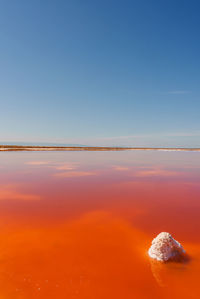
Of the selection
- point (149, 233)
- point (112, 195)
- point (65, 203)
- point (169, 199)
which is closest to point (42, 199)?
point (65, 203)

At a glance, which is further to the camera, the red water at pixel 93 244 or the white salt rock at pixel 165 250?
the white salt rock at pixel 165 250

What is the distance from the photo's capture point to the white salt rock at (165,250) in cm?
222

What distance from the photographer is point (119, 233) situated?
3.00 metres

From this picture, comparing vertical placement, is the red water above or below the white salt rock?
below

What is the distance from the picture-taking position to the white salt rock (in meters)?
2.22

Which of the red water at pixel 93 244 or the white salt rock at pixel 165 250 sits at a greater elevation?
the white salt rock at pixel 165 250

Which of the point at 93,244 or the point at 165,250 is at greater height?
the point at 165,250

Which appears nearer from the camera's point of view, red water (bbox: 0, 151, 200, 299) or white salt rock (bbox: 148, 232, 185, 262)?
red water (bbox: 0, 151, 200, 299)

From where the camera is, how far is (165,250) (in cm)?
223

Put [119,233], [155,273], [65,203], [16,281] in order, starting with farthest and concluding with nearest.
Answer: [65,203] → [119,233] → [155,273] → [16,281]

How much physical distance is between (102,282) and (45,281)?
55 centimetres

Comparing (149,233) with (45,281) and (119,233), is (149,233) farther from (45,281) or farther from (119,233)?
(45,281)

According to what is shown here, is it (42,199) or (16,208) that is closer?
(16,208)

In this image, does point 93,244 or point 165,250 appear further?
point 93,244
